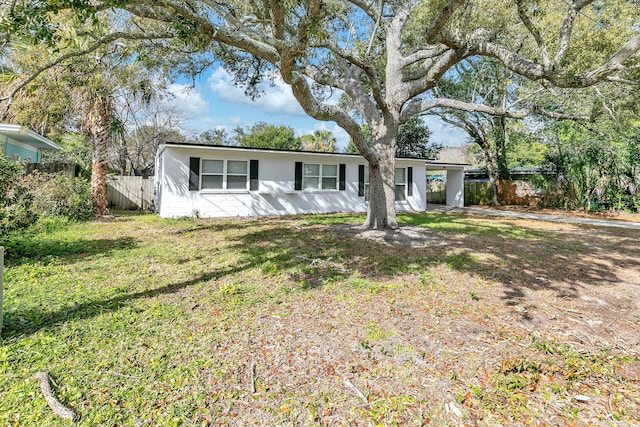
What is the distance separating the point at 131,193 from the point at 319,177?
28.3 ft

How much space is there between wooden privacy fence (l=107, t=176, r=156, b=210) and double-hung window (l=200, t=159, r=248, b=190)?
4.12 metres

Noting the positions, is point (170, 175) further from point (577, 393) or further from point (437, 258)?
point (577, 393)

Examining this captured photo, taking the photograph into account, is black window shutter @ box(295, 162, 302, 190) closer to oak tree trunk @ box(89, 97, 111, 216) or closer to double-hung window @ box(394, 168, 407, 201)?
double-hung window @ box(394, 168, 407, 201)

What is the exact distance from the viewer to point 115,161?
18359mm

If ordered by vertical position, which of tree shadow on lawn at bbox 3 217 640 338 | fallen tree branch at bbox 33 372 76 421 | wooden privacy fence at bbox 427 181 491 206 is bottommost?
fallen tree branch at bbox 33 372 76 421

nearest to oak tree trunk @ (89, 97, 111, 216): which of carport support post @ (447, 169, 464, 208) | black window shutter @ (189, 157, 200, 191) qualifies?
black window shutter @ (189, 157, 200, 191)

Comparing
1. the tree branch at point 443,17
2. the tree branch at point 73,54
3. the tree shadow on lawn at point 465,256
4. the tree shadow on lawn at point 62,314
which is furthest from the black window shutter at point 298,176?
the tree shadow on lawn at point 62,314

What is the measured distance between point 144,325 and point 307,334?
1620 millimetres

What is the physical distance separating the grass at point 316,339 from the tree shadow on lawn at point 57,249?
0.08m

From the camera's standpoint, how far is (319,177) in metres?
14.6

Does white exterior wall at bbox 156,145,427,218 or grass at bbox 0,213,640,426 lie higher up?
white exterior wall at bbox 156,145,427,218

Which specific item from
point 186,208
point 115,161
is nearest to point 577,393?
point 186,208

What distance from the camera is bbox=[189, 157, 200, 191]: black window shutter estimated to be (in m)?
12.1

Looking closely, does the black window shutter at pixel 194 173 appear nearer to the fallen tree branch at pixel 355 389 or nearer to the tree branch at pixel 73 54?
the tree branch at pixel 73 54
